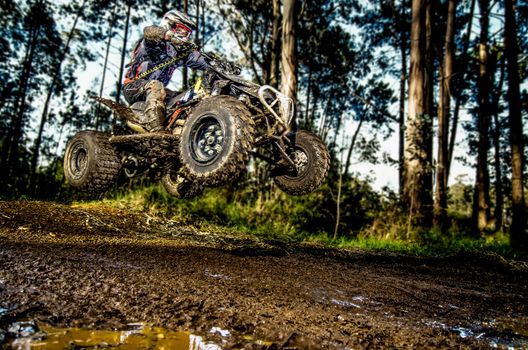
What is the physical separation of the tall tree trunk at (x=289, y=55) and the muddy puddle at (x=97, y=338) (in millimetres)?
6719

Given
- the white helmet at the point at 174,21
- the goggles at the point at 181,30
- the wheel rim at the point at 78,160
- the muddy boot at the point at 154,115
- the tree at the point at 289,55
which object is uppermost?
the tree at the point at 289,55

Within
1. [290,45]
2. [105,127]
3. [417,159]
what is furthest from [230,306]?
[105,127]

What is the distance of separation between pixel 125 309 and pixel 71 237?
8.03ft

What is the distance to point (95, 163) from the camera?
5148 millimetres

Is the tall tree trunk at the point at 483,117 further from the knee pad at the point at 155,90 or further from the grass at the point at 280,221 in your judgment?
the knee pad at the point at 155,90

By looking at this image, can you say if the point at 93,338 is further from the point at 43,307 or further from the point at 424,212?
the point at 424,212

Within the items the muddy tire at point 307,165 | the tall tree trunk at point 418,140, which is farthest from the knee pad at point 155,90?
the tall tree trunk at point 418,140

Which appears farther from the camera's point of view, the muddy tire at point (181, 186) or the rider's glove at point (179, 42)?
the muddy tire at point (181, 186)

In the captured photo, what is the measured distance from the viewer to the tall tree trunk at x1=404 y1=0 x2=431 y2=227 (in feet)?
29.0

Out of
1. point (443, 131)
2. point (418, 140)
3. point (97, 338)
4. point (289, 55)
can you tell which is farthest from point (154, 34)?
point (443, 131)

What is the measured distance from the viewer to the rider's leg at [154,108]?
4.70m

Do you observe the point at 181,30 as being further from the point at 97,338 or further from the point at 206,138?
the point at 97,338

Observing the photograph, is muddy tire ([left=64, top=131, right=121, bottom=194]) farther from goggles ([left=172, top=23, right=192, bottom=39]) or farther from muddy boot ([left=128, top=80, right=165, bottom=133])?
goggles ([left=172, top=23, right=192, bottom=39])

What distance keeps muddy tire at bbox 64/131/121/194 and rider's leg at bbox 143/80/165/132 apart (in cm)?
83
